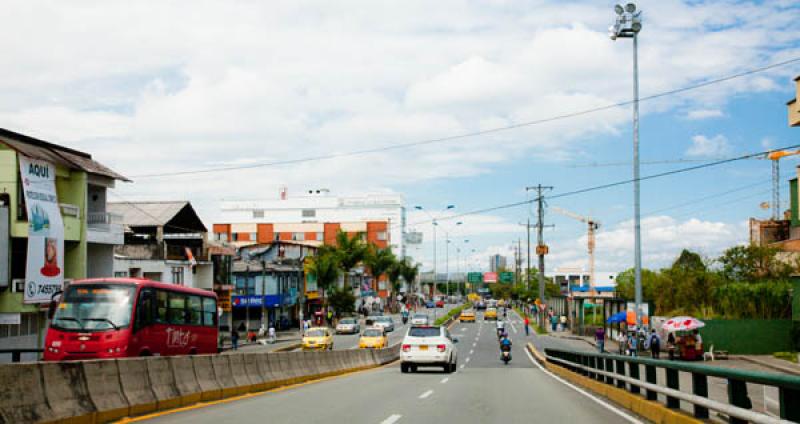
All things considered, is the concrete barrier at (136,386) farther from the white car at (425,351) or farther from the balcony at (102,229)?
the balcony at (102,229)

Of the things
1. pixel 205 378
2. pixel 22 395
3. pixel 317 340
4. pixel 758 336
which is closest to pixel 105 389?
pixel 22 395

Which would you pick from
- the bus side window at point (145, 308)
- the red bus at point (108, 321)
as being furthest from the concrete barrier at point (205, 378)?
the bus side window at point (145, 308)

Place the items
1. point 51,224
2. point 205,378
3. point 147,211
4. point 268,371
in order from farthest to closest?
1. point 147,211
2. point 51,224
3. point 268,371
4. point 205,378

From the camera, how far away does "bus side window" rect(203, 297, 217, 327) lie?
2736 centimetres

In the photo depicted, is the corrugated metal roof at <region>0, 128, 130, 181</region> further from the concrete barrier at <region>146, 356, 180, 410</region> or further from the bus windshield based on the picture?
the concrete barrier at <region>146, 356, 180, 410</region>

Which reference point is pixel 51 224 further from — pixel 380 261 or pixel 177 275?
pixel 380 261

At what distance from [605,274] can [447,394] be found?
113 metres

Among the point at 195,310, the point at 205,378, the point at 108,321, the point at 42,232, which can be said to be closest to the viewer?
the point at 205,378

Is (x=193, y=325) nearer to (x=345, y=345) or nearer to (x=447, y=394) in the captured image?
(x=447, y=394)

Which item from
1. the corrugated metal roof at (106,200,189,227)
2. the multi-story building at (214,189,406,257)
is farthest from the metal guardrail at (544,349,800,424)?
the multi-story building at (214,189,406,257)

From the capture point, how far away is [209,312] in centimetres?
2784

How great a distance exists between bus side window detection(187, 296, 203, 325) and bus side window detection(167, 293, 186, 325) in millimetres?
494

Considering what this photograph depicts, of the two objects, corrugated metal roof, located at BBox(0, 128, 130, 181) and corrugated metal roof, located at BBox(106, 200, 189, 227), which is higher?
corrugated metal roof, located at BBox(0, 128, 130, 181)

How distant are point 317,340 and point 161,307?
26.9 meters
